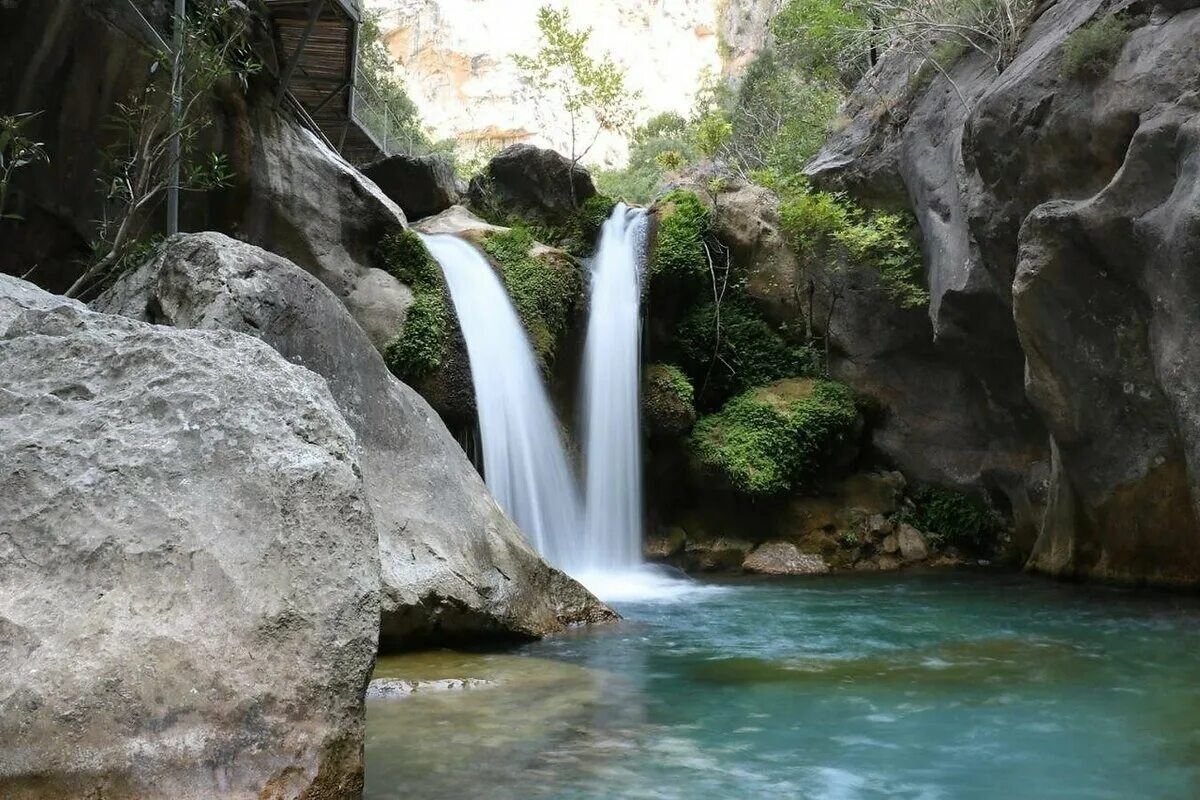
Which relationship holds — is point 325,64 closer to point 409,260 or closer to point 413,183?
point 413,183

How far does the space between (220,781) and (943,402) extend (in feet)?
42.9

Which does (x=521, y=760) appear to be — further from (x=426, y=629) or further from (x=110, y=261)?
(x=110, y=261)

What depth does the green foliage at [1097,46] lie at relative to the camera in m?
9.66

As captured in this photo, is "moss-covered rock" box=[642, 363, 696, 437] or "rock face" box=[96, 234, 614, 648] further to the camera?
"moss-covered rock" box=[642, 363, 696, 437]

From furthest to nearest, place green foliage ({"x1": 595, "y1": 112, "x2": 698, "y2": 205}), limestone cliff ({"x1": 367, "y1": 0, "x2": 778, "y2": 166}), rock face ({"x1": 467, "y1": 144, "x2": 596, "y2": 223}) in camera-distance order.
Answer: limestone cliff ({"x1": 367, "y1": 0, "x2": 778, "y2": 166}) → green foliage ({"x1": 595, "y1": 112, "x2": 698, "y2": 205}) → rock face ({"x1": 467, "y1": 144, "x2": 596, "y2": 223})

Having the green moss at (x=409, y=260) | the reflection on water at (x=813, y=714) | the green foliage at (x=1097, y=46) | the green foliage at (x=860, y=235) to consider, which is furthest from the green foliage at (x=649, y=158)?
the reflection on water at (x=813, y=714)

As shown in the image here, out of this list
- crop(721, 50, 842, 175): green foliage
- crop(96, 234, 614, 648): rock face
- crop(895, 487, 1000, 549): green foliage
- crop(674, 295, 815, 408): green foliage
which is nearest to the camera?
crop(96, 234, 614, 648): rock face

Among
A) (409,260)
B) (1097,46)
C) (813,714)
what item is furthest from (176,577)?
(409,260)

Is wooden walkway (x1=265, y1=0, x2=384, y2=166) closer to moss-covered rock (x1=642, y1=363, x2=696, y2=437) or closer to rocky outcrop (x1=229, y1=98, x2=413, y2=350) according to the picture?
rocky outcrop (x1=229, y1=98, x2=413, y2=350)

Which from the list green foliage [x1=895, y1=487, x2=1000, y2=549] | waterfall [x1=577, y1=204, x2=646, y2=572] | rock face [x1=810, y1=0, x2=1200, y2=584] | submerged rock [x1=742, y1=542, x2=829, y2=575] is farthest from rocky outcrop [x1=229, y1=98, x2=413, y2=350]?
green foliage [x1=895, y1=487, x2=1000, y2=549]

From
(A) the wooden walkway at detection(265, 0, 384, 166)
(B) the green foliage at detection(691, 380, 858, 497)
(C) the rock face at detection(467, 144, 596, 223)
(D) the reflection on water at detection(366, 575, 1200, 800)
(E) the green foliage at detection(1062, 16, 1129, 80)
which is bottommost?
(D) the reflection on water at detection(366, 575, 1200, 800)

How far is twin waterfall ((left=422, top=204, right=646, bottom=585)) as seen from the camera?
12805mm

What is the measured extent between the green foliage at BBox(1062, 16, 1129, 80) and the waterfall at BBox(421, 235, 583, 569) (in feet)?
24.4

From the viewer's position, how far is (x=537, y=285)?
1455 cm
